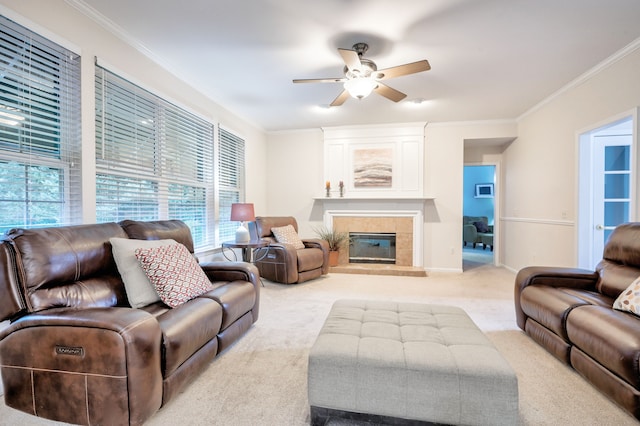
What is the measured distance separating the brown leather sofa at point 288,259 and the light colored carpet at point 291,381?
0.62 m

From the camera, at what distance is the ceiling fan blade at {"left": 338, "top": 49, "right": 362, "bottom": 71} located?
226 cm

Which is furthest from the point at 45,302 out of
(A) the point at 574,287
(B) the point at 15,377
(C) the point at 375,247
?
(C) the point at 375,247

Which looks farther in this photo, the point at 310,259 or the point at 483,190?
the point at 483,190

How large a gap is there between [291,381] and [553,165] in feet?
14.2

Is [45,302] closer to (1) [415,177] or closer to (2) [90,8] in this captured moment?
(2) [90,8]

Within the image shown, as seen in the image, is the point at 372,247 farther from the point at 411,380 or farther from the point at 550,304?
the point at 411,380

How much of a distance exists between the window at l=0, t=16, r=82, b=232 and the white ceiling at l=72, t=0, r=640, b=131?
551 millimetres

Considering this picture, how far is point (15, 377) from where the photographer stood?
140cm

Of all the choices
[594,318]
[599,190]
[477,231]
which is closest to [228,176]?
[594,318]

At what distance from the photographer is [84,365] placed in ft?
4.33

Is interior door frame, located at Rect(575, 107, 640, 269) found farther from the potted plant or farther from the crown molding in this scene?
the potted plant

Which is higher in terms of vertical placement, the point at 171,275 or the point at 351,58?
the point at 351,58

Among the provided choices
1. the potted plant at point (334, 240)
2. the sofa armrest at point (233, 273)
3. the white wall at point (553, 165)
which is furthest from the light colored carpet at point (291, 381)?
the potted plant at point (334, 240)

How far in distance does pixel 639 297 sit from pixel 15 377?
11.3 feet
